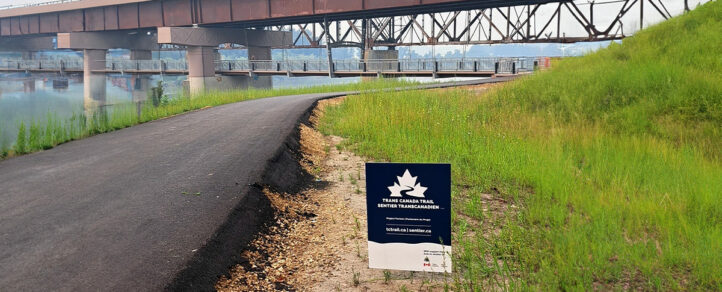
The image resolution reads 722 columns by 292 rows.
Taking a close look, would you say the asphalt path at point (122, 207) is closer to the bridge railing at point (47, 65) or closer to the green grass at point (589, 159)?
the green grass at point (589, 159)

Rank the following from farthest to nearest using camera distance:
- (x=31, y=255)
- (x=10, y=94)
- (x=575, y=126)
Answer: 1. (x=10, y=94)
2. (x=575, y=126)
3. (x=31, y=255)

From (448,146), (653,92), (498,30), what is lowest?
(448,146)

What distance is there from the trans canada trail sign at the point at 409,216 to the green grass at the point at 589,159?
1.46 feet

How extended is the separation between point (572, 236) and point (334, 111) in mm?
15065

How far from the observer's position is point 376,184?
5266mm

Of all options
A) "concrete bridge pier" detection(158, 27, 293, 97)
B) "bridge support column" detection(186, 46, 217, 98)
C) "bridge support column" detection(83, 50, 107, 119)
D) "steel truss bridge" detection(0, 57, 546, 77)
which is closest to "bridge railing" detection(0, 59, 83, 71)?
"bridge support column" detection(83, 50, 107, 119)

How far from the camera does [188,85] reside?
53969 mm

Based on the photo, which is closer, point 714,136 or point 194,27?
point 714,136

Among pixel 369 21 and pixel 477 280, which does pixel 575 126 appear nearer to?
pixel 477 280

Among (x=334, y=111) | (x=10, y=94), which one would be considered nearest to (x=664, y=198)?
(x=334, y=111)

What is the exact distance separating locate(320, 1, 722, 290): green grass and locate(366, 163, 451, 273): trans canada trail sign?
0.45 m

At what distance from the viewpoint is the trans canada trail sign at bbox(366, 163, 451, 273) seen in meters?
5.09

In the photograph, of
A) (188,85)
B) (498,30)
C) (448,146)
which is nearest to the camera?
(448,146)

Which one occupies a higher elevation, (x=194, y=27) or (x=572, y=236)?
(x=194, y=27)
